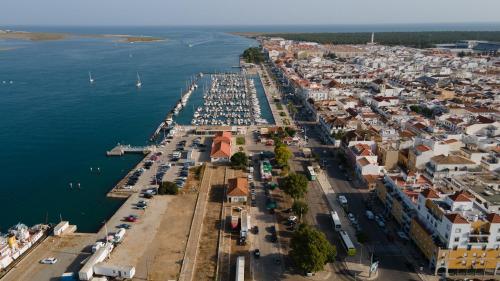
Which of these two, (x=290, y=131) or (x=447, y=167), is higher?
(x=290, y=131)

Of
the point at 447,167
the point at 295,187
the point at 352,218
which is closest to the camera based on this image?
the point at 352,218

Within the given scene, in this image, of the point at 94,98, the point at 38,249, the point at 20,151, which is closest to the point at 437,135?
the point at 38,249

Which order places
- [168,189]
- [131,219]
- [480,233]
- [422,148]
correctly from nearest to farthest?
[480,233], [131,219], [168,189], [422,148]

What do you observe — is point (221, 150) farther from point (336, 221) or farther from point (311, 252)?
point (311, 252)

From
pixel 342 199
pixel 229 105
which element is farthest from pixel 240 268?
pixel 229 105

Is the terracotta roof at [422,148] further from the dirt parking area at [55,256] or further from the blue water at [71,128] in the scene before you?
the dirt parking area at [55,256]

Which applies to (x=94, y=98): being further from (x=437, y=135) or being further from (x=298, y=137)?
(x=437, y=135)

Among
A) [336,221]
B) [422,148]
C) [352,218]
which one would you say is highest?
[422,148]
